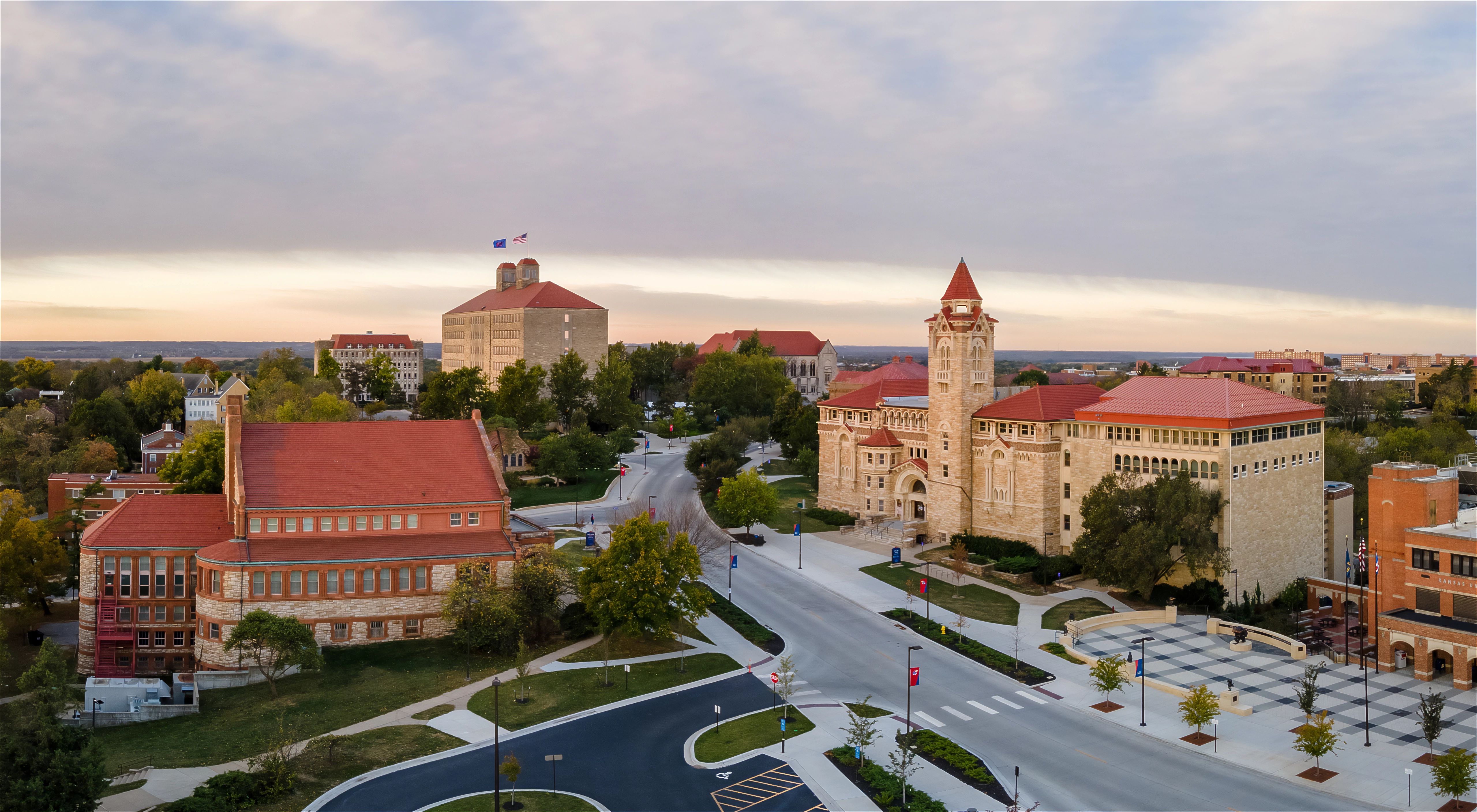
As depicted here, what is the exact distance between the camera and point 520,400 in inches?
4870

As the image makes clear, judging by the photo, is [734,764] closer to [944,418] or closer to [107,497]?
[944,418]

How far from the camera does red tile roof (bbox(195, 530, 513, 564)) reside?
177 ft

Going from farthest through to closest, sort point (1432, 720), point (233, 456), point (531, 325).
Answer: point (531, 325)
point (233, 456)
point (1432, 720)

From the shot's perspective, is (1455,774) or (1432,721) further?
(1432,721)

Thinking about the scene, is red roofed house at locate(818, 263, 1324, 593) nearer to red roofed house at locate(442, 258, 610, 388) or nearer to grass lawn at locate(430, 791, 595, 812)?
grass lawn at locate(430, 791, 595, 812)

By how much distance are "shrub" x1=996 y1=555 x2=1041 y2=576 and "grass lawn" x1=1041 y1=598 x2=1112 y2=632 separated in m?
5.22

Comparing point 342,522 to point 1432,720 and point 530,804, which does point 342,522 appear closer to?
point 530,804

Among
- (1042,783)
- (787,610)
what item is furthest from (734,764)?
(787,610)

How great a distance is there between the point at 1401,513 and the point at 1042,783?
107 ft

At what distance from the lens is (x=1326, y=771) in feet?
131

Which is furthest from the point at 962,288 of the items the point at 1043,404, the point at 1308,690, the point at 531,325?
the point at 531,325

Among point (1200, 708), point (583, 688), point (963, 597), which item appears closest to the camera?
point (1200, 708)

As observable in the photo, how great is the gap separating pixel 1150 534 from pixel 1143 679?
18148 millimetres

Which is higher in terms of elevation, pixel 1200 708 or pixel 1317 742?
pixel 1200 708
